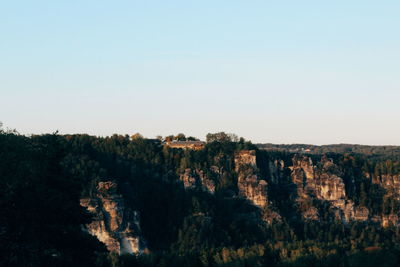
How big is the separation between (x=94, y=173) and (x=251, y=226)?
Result: 37255 millimetres

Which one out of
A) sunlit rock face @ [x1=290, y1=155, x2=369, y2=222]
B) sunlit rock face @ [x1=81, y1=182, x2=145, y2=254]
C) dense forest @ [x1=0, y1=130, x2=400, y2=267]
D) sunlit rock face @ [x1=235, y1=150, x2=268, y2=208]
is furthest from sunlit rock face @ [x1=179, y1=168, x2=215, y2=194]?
sunlit rock face @ [x1=81, y1=182, x2=145, y2=254]

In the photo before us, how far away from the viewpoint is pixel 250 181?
175 meters

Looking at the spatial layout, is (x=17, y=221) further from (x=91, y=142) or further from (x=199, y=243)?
(x=91, y=142)

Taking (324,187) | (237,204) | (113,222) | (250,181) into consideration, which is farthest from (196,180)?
(113,222)

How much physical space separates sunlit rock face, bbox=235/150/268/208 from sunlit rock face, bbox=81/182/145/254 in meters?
34.6

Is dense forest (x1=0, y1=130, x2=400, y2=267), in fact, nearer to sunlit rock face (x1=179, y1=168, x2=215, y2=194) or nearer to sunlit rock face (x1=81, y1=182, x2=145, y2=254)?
sunlit rock face (x1=179, y1=168, x2=215, y2=194)

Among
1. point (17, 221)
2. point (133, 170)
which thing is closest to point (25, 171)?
point (17, 221)

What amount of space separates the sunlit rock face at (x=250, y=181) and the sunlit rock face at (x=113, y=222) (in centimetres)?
3461

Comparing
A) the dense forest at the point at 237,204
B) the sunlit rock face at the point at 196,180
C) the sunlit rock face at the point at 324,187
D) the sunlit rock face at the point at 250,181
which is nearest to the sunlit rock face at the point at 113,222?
the dense forest at the point at 237,204

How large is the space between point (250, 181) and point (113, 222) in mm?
43180

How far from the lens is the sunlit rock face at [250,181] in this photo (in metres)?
172

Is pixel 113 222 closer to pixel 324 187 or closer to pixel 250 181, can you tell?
pixel 250 181

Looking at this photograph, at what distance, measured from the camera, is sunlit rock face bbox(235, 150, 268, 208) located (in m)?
172

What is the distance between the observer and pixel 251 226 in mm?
162250
